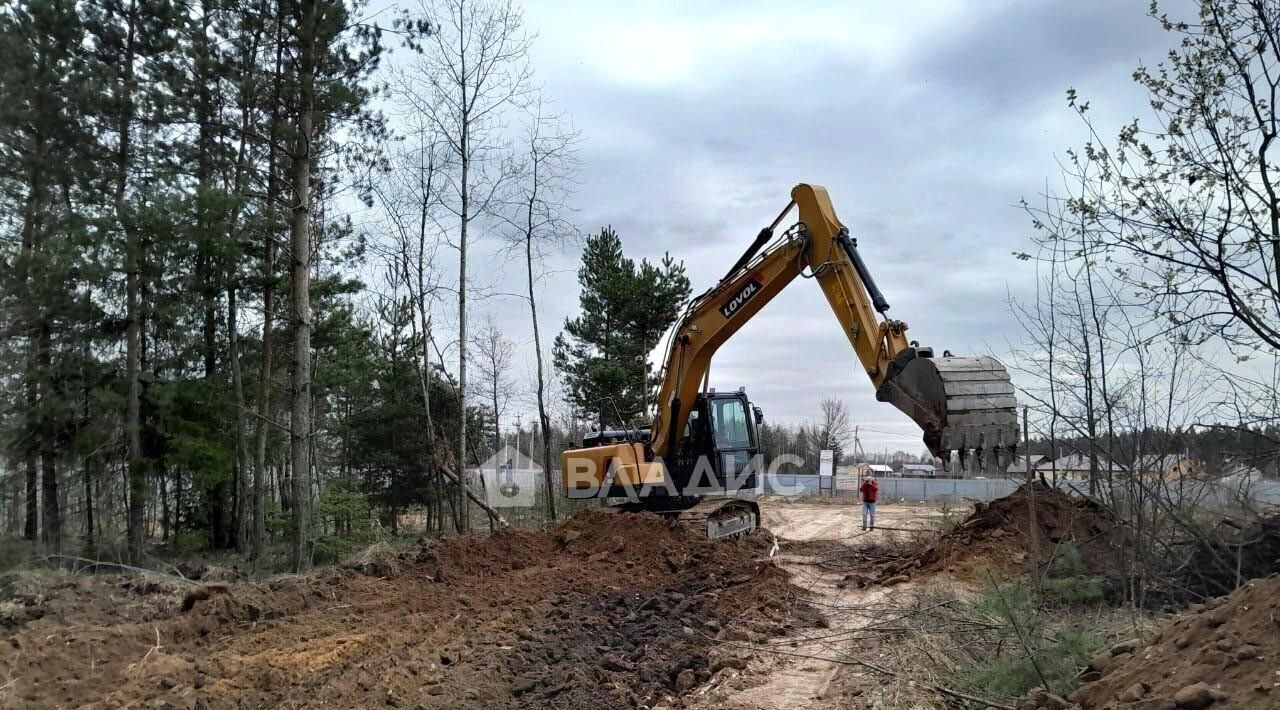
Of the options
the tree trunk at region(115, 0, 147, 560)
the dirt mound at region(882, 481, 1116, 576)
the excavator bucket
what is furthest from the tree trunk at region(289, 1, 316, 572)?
the excavator bucket

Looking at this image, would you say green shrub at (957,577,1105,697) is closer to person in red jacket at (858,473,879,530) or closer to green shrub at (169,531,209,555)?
person in red jacket at (858,473,879,530)

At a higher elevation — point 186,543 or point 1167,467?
point 1167,467

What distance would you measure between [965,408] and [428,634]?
221 inches

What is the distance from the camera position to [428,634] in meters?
7.50

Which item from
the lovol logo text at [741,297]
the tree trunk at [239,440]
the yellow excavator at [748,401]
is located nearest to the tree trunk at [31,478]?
the tree trunk at [239,440]

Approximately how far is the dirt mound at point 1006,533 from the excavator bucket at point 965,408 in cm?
159

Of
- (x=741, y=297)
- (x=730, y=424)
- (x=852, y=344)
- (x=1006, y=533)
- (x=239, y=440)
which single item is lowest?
(x=1006, y=533)

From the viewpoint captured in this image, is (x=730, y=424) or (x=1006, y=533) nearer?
(x=1006, y=533)

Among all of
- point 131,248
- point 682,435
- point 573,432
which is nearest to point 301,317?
point 131,248

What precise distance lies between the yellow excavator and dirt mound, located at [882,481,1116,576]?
179 centimetres

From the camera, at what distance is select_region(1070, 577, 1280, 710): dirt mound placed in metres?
3.34

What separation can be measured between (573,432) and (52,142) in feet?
72.0

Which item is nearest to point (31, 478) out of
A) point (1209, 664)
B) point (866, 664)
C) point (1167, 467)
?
point (866, 664)

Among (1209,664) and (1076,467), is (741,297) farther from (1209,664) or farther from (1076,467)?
(1209,664)
